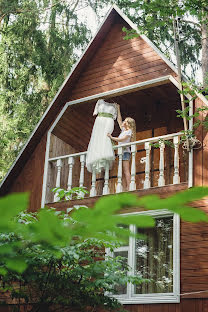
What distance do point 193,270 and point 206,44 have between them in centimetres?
943

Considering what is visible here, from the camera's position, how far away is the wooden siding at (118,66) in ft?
Result: 28.1

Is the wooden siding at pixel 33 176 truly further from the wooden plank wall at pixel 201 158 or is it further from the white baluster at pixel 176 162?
the wooden plank wall at pixel 201 158

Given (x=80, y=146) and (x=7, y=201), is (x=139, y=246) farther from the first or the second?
(x=7, y=201)

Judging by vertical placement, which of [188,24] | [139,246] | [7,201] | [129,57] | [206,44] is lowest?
[7,201]

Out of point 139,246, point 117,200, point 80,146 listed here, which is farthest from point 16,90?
point 117,200

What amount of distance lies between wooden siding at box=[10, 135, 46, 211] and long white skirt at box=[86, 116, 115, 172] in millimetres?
1035

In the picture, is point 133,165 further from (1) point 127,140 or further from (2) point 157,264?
(2) point 157,264

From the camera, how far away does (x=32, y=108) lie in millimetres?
15180

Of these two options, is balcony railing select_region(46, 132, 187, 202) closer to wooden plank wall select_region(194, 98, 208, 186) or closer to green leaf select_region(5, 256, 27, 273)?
wooden plank wall select_region(194, 98, 208, 186)

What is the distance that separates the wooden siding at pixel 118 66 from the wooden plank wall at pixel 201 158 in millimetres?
1063

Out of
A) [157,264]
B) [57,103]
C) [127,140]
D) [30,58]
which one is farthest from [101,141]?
[30,58]

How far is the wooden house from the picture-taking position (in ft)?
23.8

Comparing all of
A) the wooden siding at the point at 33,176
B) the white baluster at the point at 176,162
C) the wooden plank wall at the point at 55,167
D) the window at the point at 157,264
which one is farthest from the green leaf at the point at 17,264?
the wooden siding at the point at 33,176

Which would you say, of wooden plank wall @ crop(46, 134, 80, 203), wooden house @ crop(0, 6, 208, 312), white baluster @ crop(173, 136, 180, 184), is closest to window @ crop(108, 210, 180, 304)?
wooden house @ crop(0, 6, 208, 312)
